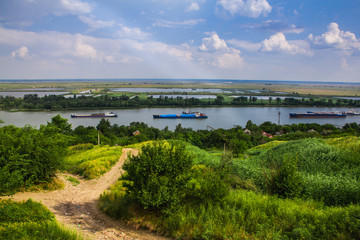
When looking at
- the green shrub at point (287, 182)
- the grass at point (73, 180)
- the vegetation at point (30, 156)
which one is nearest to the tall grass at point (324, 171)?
the green shrub at point (287, 182)

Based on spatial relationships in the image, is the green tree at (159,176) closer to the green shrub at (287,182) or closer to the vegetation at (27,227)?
the vegetation at (27,227)

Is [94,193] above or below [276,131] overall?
above

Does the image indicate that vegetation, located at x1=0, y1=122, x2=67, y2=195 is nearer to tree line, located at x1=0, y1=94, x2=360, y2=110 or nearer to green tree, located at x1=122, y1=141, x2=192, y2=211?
green tree, located at x1=122, y1=141, x2=192, y2=211

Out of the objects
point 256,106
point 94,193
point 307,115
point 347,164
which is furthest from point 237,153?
point 256,106

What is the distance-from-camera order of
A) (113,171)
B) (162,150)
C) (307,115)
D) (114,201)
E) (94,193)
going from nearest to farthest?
1. (162,150)
2. (114,201)
3. (94,193)
4. (113,171)
5. (307,115)

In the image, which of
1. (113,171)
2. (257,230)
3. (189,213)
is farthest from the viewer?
(113,171)

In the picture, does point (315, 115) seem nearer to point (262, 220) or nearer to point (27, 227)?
point (262, 220)

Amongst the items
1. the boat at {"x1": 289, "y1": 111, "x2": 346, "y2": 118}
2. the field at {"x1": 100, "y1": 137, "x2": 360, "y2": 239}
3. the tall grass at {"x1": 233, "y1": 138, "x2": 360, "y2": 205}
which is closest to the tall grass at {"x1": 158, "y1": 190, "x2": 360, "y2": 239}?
the field at {"x1": 100, "y1": 137, "x2": 360, "y2": 239}

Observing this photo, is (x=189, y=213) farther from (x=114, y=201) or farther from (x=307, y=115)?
(x=307, y=115)

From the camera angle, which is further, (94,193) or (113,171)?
(113,171)
